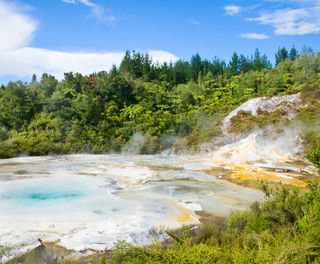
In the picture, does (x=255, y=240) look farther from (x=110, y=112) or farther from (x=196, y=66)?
(x=196, y=66)

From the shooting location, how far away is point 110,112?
21828mm

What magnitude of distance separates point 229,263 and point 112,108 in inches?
810

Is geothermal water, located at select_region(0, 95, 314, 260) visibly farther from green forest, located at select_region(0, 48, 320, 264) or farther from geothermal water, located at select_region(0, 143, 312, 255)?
green forest, located at select_region(0, 48, 320, 264)

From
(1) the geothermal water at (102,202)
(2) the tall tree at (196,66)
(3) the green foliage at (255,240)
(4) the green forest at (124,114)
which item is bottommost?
(1) the geothermal water at (102,202)

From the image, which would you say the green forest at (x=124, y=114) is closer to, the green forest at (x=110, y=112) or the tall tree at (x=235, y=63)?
the green forest at (x=110, y=112)

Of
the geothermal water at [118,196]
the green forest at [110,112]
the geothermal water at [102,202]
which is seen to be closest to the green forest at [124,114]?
A: the green forest at [110,112]

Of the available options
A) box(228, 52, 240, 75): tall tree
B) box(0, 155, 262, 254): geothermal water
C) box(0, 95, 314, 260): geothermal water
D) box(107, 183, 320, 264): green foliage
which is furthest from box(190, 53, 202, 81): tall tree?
box(107, 183, 320, 264): green foliage

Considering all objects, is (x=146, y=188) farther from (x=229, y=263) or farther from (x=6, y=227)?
(x=229, y=263)

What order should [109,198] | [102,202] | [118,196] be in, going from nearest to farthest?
[102,202] → [109,198] → [118,196]

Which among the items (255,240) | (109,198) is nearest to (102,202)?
(109,198)

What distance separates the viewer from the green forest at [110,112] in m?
18.5

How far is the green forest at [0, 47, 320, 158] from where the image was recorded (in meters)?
18.5

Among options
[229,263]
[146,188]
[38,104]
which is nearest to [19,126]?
[38,104]

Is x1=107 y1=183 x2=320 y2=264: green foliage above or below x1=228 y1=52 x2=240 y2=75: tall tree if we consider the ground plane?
→ below
